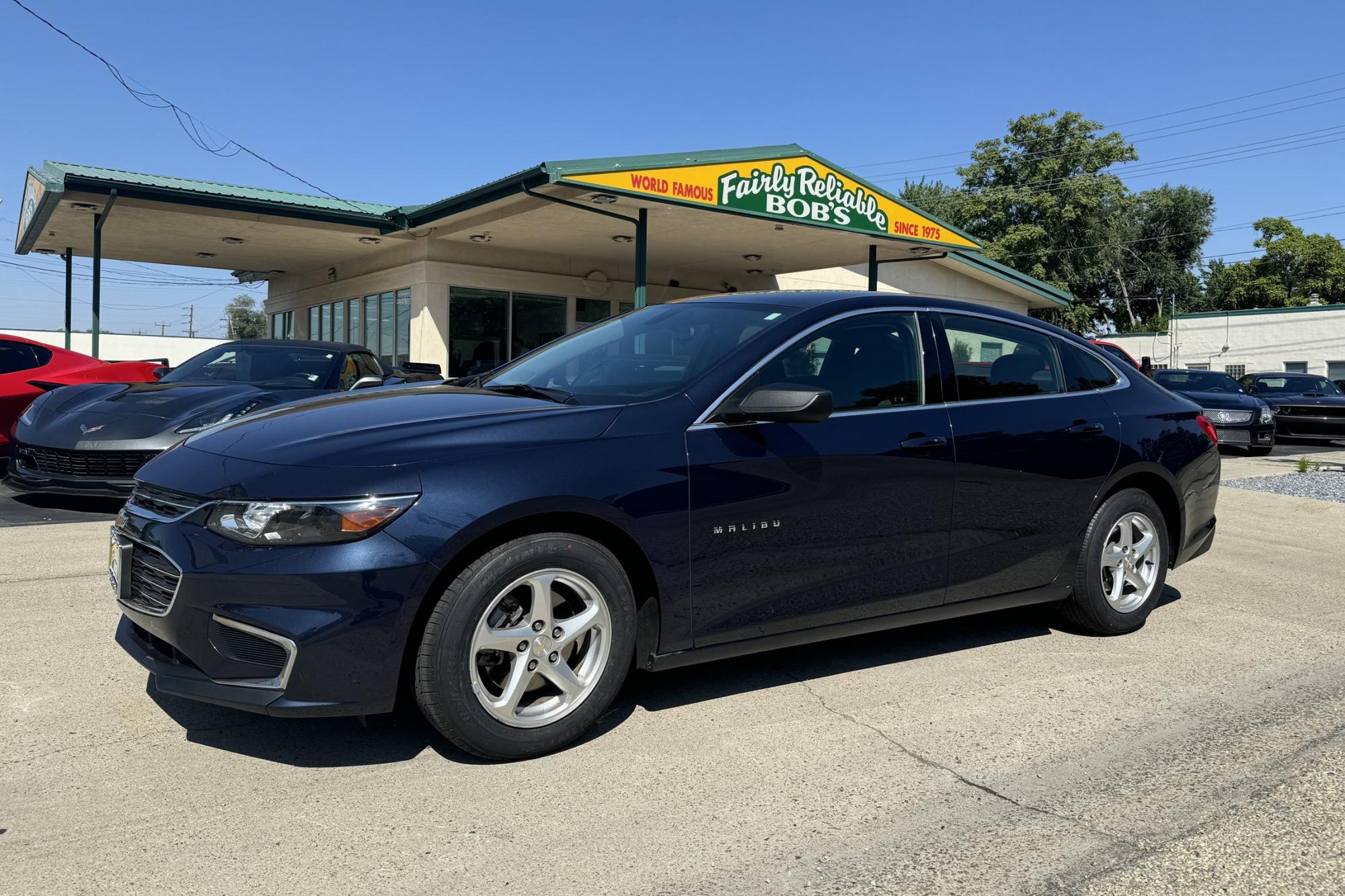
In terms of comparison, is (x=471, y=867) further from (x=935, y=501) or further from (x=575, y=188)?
(x=575, y=188)

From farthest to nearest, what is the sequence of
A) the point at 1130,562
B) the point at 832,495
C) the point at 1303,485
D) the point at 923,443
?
the point at 1303,485 → the point at 1130,562 → the point at 923,443 → the point at 832,495

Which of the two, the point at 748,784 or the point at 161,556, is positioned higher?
the point at 161,556

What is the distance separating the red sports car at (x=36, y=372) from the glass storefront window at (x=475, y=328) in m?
10.7

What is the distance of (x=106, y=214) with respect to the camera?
54.7 ft

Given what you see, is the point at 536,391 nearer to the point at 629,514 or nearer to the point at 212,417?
the point at 629,514

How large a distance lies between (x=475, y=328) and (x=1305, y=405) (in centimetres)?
1664

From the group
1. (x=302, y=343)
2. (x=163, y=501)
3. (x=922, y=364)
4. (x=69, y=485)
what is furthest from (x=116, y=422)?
(x=922, y=364)

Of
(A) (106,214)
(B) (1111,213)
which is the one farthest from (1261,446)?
(B) (1111,213)

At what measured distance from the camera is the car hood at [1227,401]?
53.2 feet

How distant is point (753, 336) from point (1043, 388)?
1663mm

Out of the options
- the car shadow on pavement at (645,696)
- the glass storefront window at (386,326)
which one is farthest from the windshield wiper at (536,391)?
the glass storefront window at (386,326)

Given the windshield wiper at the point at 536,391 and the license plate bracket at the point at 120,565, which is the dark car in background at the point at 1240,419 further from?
A: the license plate bracket at the point at 120,565

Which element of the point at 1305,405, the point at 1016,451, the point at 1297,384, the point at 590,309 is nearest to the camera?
the point at 1016,451

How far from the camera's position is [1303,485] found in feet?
37.4
